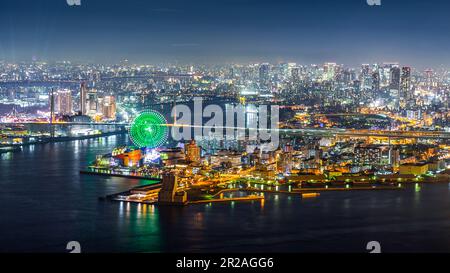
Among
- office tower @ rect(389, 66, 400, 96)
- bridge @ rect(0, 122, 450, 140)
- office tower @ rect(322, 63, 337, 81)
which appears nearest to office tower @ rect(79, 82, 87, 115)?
bridge @ rect(0, 122, 450, 140)

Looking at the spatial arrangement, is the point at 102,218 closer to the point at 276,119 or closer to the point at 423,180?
the point at 423,180

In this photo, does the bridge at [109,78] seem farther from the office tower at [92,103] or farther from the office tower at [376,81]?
the office tower at [376,81]

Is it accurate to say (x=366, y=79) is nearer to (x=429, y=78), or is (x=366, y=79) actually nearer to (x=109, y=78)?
(x=429, y=78)

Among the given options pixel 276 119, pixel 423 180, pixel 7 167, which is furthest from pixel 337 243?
pixel 276 119

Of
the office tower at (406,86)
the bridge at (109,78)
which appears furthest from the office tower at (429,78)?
the bridge at (109,78)

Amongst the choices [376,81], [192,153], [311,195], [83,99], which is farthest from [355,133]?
[83,99]

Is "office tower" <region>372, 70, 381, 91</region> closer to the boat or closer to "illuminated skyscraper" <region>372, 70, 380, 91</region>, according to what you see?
"illuminated skyscraper" <region>372, 70, 380, 91</region>
